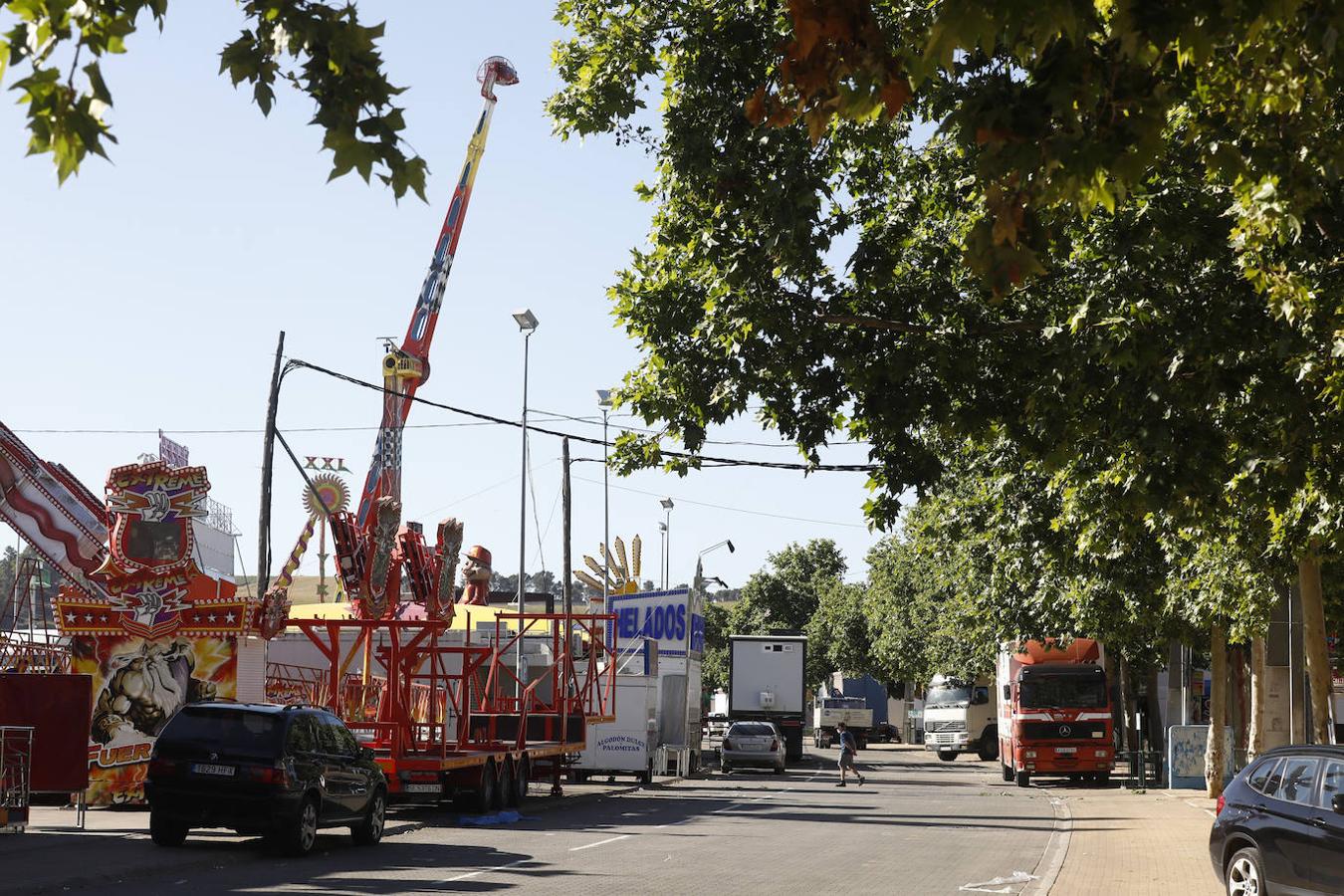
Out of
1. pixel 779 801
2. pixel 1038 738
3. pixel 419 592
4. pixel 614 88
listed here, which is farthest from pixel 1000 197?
pixel 1038 738

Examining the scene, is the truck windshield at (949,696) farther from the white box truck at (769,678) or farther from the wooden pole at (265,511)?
the wooden pole at (265,511)

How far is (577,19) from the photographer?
14.9 meters

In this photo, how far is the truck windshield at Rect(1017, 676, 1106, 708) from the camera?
1544 inches

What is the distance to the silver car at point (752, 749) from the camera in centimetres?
4612

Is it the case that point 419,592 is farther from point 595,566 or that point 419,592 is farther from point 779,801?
point 595,566

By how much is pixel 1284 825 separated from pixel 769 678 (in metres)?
40.0

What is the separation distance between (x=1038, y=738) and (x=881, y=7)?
29007 mm

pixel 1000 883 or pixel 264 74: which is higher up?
pixel 264 74

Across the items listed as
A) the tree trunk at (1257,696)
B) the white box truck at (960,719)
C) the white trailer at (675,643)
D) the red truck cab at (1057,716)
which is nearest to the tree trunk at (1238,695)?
the red truck cab at (1057,716)

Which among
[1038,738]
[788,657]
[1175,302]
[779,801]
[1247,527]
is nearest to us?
[1175,302]

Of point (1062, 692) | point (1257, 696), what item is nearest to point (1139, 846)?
point (1257, 696)

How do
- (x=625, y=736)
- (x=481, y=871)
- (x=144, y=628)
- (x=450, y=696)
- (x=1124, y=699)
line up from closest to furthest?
(x=481, y=871) < (x=144, y=628) < (x=450, y=696) < (x=625, y=736) < (x=1124, y=699)

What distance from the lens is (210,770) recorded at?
56.7 feet

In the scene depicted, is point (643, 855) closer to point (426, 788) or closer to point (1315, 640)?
point (426, 788)
